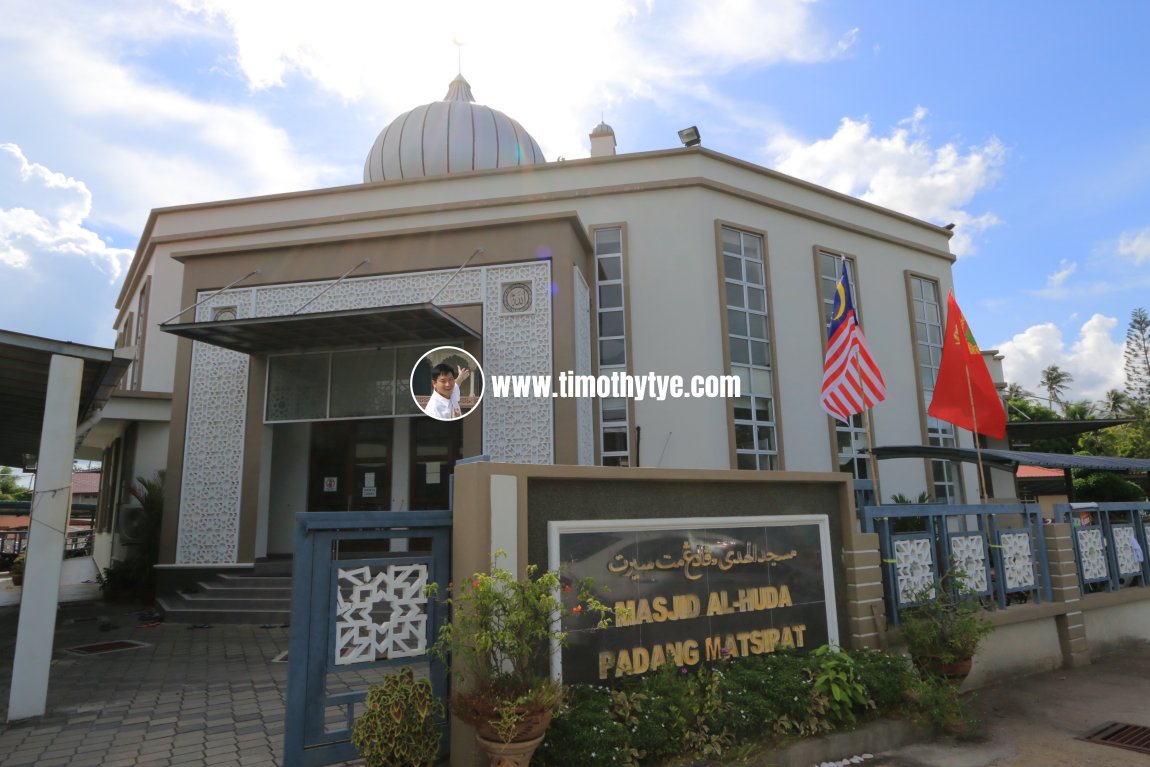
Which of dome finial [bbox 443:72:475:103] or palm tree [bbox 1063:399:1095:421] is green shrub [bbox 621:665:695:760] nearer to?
dome finial [bbox 443:72:475:103]

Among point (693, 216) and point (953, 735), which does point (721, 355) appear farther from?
point (953, 735)

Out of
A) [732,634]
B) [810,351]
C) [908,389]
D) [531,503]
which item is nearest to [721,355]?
[810,351]

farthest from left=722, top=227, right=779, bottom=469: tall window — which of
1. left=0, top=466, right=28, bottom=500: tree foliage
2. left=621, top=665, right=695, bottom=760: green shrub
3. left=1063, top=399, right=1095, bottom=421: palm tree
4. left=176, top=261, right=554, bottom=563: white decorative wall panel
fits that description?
left=0, top=466, right=28, bottom=500: tree foliage

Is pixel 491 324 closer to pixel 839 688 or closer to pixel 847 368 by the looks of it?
pixel 847 368

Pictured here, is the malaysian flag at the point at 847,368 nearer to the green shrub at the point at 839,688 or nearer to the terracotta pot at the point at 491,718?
the green shrub at the point at 839,688

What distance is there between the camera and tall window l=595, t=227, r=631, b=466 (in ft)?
41.8

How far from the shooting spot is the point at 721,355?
1298 cm

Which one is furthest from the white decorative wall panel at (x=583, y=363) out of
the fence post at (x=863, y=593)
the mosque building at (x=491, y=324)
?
the fence post at (x=863, y=593)

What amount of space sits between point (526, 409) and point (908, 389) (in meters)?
9.62

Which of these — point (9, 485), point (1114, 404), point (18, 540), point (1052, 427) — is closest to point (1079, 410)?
point (1114, 404)

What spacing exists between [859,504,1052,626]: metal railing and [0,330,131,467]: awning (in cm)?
733

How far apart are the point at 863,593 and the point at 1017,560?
262 centimetres

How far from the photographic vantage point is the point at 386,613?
4.42 m

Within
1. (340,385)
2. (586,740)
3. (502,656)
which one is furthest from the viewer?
(340,385)
